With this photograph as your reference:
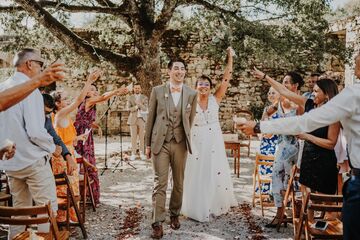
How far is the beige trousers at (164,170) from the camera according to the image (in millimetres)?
4793

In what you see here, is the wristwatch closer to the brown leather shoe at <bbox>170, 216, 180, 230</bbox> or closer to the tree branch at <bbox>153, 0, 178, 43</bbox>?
the brown leather shoe at <bbox>170, 216, 180, 230</bbox>

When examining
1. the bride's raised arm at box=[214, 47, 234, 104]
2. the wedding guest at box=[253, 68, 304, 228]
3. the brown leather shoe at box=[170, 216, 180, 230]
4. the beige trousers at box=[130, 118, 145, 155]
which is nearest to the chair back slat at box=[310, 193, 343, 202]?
the wedding guest at box=[253, 68, 304, 228]

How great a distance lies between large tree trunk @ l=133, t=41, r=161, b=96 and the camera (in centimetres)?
896

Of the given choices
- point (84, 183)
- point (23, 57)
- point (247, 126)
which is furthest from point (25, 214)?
point (84, 183)

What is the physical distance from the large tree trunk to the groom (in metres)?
4.07

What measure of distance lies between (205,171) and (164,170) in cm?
85

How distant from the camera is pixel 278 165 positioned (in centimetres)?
510

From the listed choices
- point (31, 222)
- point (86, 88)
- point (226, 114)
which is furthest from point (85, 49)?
point (226, 114)

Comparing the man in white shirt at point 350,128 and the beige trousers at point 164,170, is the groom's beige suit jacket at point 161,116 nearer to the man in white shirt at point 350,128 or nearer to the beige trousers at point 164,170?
the beige trousers at point 164,170

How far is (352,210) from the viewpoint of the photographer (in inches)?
98.7

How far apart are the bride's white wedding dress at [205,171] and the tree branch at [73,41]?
152 inches

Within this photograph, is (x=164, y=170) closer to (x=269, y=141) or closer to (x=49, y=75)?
(x=269, y=141)

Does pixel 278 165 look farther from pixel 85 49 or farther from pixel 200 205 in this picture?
pixel 85 49

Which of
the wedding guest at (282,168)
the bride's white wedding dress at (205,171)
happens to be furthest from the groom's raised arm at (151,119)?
the wedding guest at (282,168)
